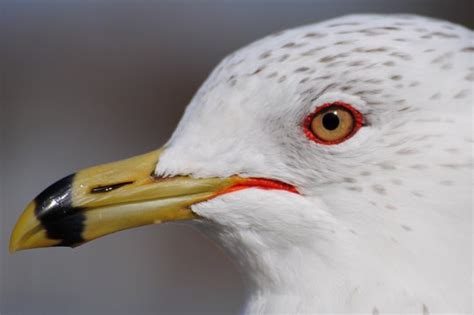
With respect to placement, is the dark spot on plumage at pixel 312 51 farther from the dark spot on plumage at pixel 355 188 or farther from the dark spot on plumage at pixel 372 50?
the dark spot on plumage at pixel 355 188

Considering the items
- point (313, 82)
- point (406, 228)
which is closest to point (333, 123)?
point (313, 82)

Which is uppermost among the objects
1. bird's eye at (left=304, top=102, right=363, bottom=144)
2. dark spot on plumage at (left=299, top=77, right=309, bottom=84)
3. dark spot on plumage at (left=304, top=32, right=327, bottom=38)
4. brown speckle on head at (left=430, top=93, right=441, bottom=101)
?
dark spot on plumage at (left=304, top=32, right=327, bottom=38)

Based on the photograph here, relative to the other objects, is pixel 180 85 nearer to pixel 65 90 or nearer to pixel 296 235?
pixel 65 90

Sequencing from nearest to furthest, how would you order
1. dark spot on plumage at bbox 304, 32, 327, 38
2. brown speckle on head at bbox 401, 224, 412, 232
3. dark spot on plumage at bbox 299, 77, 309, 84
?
brown speckle on head at bbox 401, 224, 412, 232, dark spot on plumage at bbox 299, 77, 309, 84, dark spot on plumage at bbox 304, 32, 327, 38

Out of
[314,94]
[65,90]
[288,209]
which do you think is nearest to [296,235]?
[288,209]

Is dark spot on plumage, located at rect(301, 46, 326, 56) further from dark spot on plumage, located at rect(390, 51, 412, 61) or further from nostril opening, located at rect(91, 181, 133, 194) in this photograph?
nostril opening, located at rect(91, 181, 133, 194)

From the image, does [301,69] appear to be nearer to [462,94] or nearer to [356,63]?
[356,63]

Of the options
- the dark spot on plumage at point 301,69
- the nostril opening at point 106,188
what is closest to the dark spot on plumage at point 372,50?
the dark spot on plumage at point 301,69

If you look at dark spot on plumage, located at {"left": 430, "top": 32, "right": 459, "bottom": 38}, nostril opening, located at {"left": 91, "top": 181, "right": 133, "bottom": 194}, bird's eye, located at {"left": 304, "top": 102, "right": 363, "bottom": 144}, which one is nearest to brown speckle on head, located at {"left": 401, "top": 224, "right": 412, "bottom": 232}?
bird's eye, located at {"left": 304, "top": 102, "right": 363, "bottom": 144}
